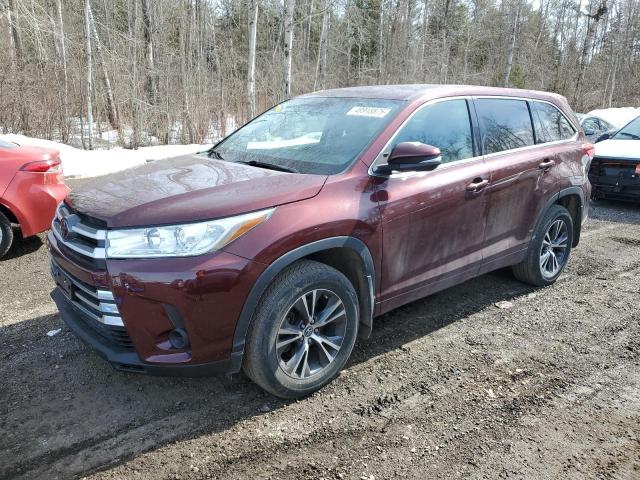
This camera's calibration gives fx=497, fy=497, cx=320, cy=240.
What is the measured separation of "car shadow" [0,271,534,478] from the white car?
20.7 feet

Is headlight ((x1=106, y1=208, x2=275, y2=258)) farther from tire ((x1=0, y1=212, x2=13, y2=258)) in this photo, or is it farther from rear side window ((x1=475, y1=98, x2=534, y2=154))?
tire ((x1=0, y1=212, x2=13, y2=258))

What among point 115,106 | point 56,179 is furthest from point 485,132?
point 115,106

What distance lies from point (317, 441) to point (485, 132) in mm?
2701

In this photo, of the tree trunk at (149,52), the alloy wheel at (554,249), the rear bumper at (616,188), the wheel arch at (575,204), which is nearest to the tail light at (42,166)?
the alloy wheel at (554,249)

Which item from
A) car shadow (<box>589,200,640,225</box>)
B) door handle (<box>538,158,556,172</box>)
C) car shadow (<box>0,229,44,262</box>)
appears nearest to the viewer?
door handle (<box>538,158,556,172</box>)

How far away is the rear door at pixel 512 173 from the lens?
156 inches

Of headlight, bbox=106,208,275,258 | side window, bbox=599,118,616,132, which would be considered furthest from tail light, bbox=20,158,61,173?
side window, bbox=599,118,616,132

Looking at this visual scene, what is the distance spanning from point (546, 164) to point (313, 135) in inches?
86.8

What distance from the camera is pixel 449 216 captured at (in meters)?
3.57

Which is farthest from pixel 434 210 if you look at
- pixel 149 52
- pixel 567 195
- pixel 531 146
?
pixel 149 52

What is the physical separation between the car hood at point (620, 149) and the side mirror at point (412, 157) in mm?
6614

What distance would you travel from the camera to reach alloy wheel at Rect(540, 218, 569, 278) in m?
4.75

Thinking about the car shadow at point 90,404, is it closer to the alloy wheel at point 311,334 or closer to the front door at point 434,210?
the alloy wheel at point 311,334

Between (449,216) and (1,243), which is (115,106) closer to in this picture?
(1,243)
